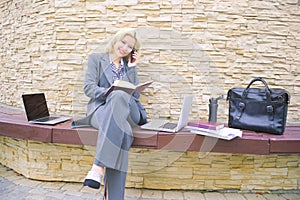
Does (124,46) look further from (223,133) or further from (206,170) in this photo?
(206,170)

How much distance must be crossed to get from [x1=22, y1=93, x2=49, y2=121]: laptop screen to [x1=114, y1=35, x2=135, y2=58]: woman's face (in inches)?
31.4

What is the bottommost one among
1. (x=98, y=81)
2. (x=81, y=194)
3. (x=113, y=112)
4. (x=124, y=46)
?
(x=81, y=194)

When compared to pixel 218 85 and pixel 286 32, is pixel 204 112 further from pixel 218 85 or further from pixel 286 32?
pixel 286 32

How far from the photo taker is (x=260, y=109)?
198 cm

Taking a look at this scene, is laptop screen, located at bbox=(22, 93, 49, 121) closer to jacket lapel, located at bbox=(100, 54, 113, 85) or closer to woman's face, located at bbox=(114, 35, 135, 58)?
jacket lapel, located at bbox=(100, 54, 113, 85)

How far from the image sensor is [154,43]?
243cm

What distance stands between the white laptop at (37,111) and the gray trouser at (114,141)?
617 mm

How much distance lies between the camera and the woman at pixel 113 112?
172 centimetres

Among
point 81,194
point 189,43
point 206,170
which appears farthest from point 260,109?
point 81,194

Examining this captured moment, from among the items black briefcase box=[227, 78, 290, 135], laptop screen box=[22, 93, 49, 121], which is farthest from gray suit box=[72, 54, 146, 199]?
black briefcase box=[227, 78, 290, 135]

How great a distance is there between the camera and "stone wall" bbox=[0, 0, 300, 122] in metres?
2.42

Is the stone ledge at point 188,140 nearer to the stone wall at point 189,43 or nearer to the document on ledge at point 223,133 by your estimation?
the document on ledge at point 223,133

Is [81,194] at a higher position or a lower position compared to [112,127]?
lower

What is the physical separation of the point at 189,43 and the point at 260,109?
872mm
